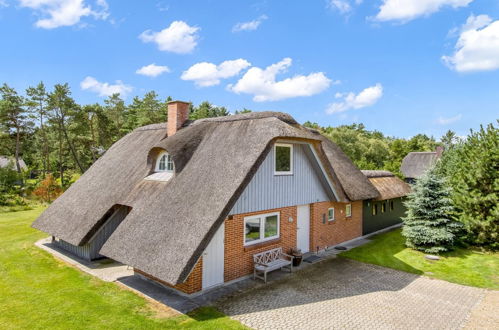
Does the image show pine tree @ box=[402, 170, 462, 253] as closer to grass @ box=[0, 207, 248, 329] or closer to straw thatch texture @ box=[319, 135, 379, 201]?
straw thatch texture @ box=[319, 135, 379, 201]

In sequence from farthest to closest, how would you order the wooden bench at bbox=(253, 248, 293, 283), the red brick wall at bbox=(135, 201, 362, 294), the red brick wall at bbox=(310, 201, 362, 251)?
1. the red brick wall at bbox=(310, 201, 362, 251)
2. the wooden bench at bbox=(253, 248, 293, 283)
3. the red brick wall at bbox=(135, 201, 362, 294)

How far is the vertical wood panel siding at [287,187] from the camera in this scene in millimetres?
10426

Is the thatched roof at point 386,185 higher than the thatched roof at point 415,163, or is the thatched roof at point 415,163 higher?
the thatched roof at point 415,163

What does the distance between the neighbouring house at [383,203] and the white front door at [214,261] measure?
10.5m

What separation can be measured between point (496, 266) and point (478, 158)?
17.1ft

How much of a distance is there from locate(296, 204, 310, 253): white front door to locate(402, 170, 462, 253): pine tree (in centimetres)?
524

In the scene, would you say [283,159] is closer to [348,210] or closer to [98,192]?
[348,210]

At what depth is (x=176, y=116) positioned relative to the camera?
14.4m

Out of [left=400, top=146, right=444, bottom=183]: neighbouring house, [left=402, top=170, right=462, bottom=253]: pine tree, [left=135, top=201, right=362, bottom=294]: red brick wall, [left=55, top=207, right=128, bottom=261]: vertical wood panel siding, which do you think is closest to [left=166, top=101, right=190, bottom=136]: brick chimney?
[left=55, top=207, right=128, bottom=261]: vertical wood panel siding

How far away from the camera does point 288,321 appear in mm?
7605

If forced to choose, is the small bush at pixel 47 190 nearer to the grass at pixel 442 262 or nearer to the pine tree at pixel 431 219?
the grass at pixel 442 262

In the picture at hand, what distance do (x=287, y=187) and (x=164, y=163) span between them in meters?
5.38

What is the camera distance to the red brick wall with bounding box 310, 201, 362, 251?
1367cm

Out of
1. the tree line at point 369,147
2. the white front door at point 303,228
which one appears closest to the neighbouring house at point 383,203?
the white front door at point 303,228
